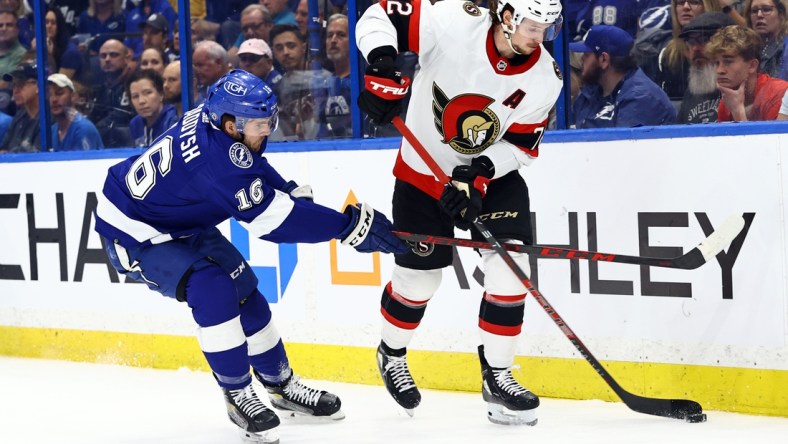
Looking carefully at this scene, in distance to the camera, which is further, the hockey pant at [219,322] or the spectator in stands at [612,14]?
the spectator in stands at [612,14]

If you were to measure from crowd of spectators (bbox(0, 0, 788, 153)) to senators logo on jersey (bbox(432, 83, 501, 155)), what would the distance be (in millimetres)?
524

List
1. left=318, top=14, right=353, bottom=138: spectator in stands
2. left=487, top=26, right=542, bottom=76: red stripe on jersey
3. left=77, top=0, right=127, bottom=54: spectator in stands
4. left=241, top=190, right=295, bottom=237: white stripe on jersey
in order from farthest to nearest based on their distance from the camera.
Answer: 1. left=77, top=0, right=127, bottom=54: spectator in stands
2. left=318, top=14, right=353, bottom=138: spectator in stands
3. left=487, top=26, right=542, bottom=76: red stripe on jersey
4. left=241, top=190, right=295, bottom=237: white stripe on jersey

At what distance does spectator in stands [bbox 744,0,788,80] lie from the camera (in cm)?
343


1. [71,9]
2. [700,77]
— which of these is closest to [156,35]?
[71,9]

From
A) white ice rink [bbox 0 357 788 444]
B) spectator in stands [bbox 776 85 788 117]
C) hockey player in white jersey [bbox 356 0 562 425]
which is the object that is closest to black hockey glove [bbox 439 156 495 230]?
hockey player in white jersey [bbox 356 0 562 425]

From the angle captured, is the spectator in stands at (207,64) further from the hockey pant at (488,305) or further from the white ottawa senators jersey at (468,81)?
the hockey pant at (488,305)

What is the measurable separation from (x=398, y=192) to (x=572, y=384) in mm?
824

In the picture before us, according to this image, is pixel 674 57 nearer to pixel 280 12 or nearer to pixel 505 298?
pixel 505 298

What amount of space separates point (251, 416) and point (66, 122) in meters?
2.25

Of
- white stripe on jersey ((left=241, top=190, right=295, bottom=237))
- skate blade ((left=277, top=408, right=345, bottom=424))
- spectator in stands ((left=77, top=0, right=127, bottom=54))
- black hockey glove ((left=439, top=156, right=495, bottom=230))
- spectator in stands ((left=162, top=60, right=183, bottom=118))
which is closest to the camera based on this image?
white stripe on jersey ((left=241, top=190, right=295, bottom=237))

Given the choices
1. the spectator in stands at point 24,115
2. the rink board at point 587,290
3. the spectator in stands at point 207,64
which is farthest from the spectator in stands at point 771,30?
the spectator in stands at point 24,115

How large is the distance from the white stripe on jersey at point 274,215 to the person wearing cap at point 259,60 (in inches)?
54.2

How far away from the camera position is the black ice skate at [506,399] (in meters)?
3.36

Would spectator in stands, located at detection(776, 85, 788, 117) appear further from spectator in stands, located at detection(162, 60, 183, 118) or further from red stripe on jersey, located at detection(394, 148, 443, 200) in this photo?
spectator in stands, located at detection(162, 60, 183, 118)
